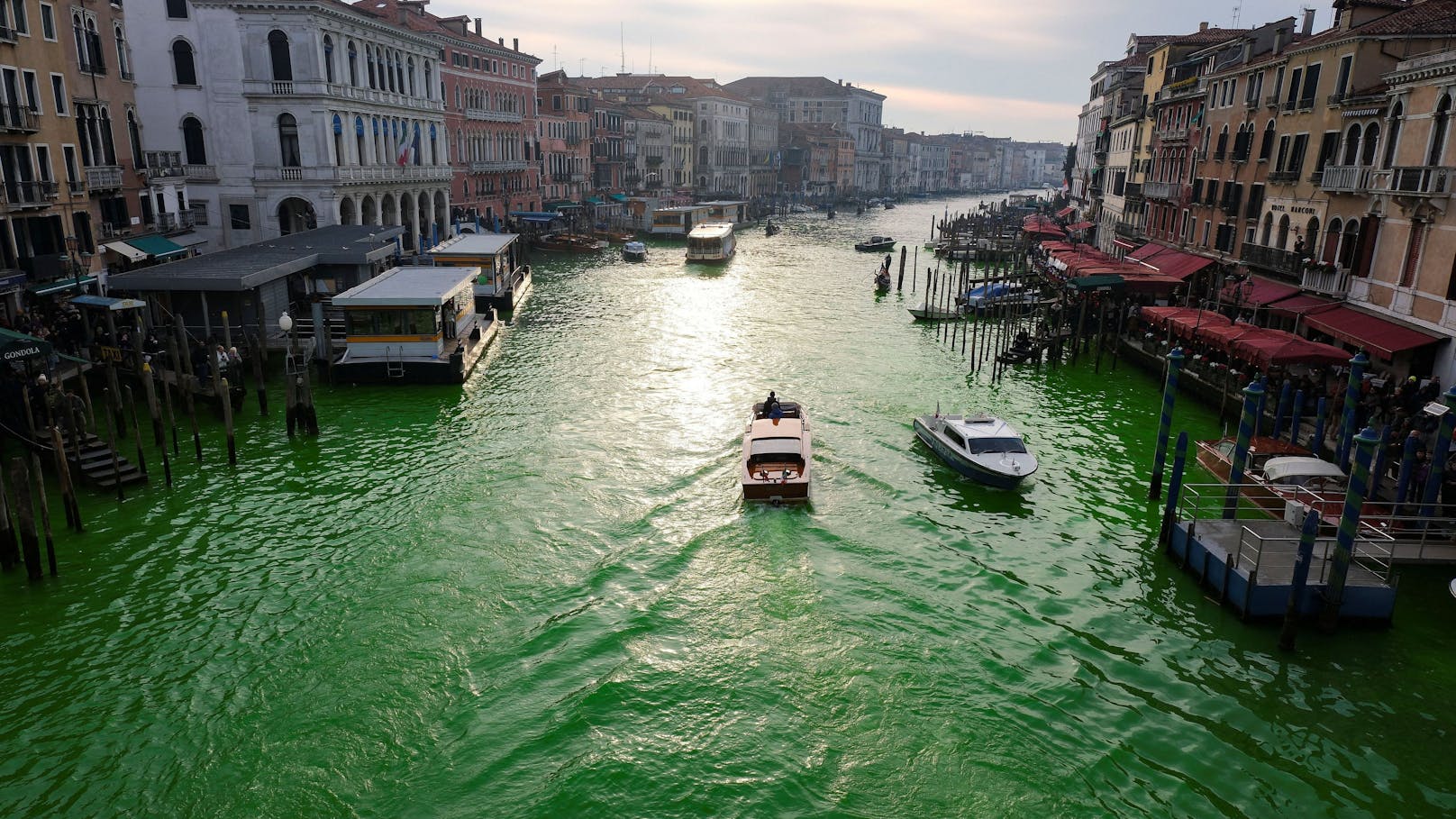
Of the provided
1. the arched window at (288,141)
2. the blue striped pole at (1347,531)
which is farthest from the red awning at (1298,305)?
the arched window at (288,141)

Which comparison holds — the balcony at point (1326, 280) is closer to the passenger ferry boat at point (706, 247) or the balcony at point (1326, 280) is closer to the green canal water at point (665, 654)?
the green canal water at point (665, 654)

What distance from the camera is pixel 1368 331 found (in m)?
25.8

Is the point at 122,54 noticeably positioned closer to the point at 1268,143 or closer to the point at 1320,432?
the point at 1320,432

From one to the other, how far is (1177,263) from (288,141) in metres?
46.2

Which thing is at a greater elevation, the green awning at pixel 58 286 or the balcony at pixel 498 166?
the balcony at pixel 498 166

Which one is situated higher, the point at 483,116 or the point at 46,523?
the point at 483,116

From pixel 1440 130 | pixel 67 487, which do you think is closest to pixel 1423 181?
pixel 1440 130

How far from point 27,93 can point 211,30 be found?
1694cm

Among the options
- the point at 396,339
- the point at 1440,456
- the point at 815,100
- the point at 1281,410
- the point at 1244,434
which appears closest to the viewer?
the point at 1440,456

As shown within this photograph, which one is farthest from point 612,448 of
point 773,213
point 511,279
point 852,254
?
point 773,213

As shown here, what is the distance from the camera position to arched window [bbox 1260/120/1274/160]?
35.4m

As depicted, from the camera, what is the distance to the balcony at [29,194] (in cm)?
2922

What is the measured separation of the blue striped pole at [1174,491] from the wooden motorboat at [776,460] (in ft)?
26.4

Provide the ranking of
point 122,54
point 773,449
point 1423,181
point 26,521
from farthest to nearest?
1. point 122,54
2. point 1423,181
3. point 773,449
4. point 26,521
